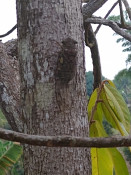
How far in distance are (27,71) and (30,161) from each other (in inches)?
5.4

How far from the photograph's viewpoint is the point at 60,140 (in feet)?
0.85

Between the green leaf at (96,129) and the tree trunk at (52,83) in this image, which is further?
the green leaf at (96,129)

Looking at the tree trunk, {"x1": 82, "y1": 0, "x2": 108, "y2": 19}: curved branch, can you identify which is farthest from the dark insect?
{"x1": 82, "y1": 0, "x2": 108, "y2": 19}: curved branch

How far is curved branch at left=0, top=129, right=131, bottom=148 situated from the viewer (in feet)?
0.83

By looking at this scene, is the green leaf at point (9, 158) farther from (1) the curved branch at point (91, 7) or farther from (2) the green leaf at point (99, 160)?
(2) the green leaf at point (99, 160)

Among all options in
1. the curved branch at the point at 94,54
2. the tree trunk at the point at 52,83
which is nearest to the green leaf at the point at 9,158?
the curved branch at the point at 94,54

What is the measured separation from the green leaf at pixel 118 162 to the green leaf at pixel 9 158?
114 centimetres

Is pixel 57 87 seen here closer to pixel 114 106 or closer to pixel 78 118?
pixel 78 118

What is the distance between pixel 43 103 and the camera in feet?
1.56

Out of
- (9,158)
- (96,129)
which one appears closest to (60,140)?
(96,129)

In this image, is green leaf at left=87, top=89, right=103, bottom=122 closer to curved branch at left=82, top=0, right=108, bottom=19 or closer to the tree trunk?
the tree trunk

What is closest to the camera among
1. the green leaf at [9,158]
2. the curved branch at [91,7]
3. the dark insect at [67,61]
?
the dark insect at [67,61]

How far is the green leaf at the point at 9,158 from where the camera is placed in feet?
5.55

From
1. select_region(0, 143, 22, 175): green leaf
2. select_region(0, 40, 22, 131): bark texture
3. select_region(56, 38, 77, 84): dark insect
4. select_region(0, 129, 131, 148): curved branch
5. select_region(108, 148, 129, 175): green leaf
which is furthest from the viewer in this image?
select_region(0, 143, 22, 175): green leaf
